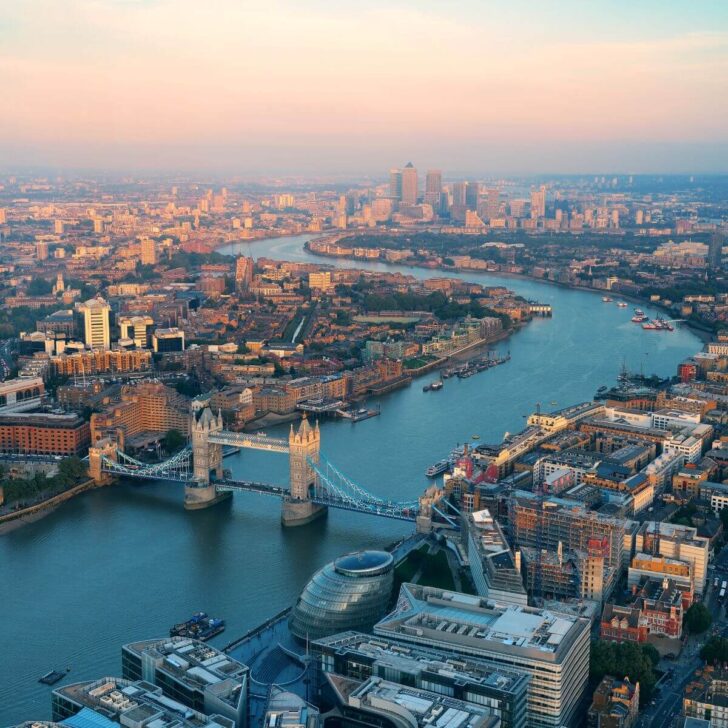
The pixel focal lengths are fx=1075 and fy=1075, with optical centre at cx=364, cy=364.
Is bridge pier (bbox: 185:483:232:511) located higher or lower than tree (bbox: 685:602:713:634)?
lower

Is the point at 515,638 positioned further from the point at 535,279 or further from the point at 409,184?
the point at 409,184

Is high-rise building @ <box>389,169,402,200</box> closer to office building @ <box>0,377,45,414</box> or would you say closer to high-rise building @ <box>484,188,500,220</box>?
high-rise building @ <box>484,188,500,220</box>

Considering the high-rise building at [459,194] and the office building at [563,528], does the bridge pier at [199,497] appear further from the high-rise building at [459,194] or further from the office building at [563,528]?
the high-rise building at [459,194]

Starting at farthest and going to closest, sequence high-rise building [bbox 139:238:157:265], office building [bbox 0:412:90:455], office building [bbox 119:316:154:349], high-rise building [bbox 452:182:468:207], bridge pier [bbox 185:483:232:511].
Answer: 1. high-rise building [bbox 452:182:468:207]
2. high-rise building [bbox 139:238:157:265]
3. office building [bbox 119:316:154:349]
4. office building [bbox 0:412:90:455]
5. bridge pier [bbox 185:483:232:511]

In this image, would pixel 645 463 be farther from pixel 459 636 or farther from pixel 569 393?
pixel 459 636

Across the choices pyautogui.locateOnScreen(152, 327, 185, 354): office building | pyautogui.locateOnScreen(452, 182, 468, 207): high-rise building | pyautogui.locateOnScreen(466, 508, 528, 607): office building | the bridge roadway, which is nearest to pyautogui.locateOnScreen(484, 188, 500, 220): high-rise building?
pyautogui.locateOnScreen(452, 182, 468, 207): high-rise building

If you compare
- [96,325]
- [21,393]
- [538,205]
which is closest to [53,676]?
[21,393]
